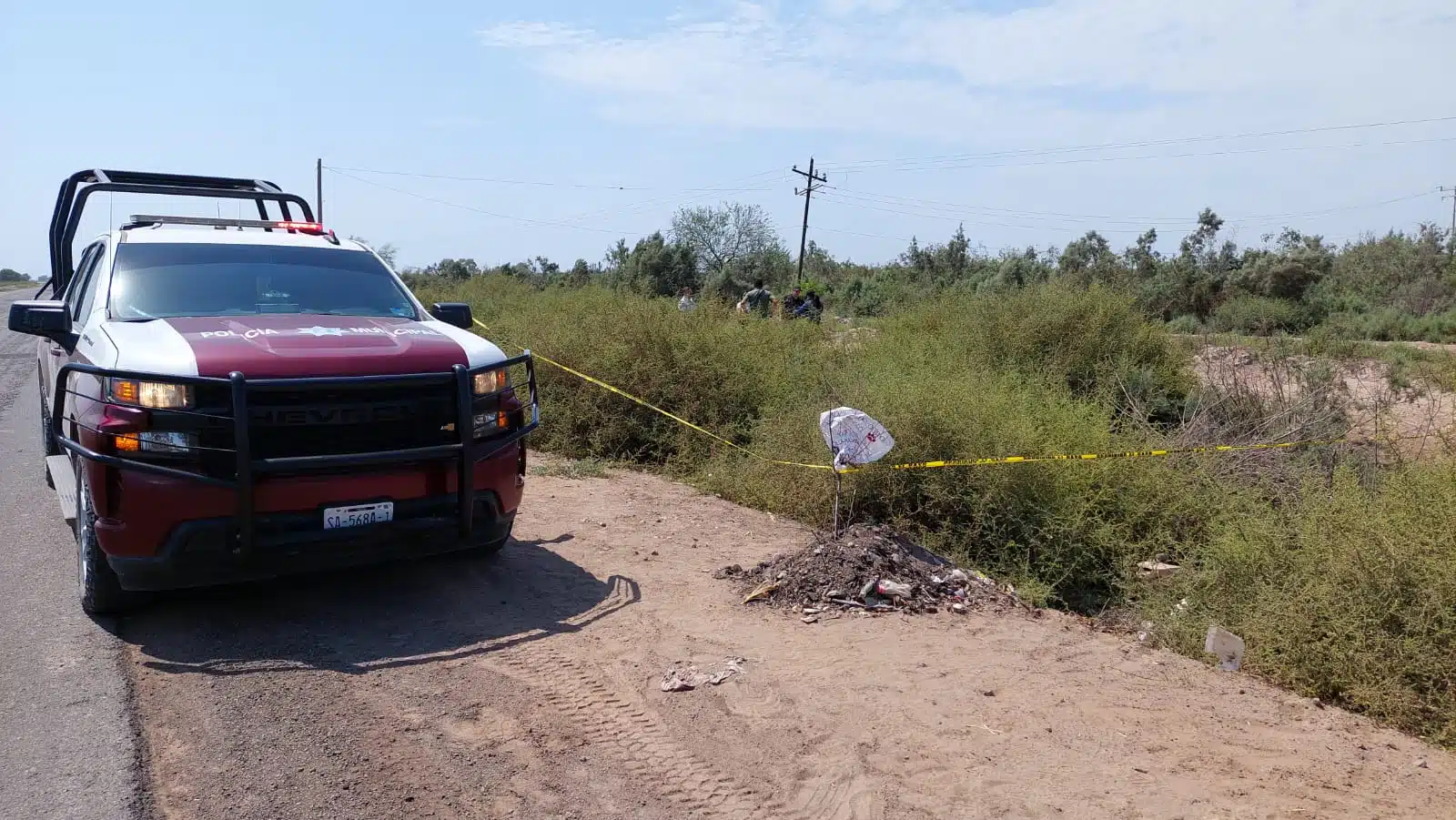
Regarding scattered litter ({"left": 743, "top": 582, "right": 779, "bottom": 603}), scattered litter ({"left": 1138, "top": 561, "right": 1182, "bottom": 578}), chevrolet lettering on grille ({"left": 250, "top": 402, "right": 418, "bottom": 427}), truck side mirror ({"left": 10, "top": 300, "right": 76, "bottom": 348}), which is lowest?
scattered litter ({"left": 1138, "top": 561, "right": 1182, "bottom": 578})

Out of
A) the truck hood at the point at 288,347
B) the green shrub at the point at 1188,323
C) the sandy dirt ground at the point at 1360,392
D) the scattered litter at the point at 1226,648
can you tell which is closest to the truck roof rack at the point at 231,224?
the truck hood at the point at 288,347

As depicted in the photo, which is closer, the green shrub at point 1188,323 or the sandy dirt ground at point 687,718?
the sandy dirt ground at point 687,718

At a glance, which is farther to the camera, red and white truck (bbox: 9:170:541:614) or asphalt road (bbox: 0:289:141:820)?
red and white truck (bbox: 9:170:541:614)

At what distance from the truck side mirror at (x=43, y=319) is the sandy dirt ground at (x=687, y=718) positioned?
1.72m

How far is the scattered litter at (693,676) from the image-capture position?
4.50m

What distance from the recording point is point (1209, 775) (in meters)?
3.73

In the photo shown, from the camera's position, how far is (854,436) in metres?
6.86

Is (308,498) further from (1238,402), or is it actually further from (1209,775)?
(1238,402)

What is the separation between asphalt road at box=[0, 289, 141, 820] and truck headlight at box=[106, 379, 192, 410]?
1194 mm

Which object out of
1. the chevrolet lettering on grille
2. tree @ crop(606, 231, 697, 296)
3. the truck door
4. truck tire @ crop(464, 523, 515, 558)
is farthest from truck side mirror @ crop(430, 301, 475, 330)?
tree @ crop(606, 231, 697, 296)

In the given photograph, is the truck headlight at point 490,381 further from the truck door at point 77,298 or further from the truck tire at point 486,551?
the truck door at point 77,298

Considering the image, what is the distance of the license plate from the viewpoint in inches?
188

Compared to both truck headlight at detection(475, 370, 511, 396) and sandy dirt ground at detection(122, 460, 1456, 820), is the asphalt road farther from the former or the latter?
truck headlight at detection(475, 370, 511, 396)

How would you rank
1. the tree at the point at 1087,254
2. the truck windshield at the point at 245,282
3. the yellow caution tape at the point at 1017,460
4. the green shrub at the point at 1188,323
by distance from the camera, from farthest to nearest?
the tree at the point at 1087,254, the green shrub at the point at 1188,323, the yellow caution tape at the point at 1017,460, the truck windshield at the point at 245,282
